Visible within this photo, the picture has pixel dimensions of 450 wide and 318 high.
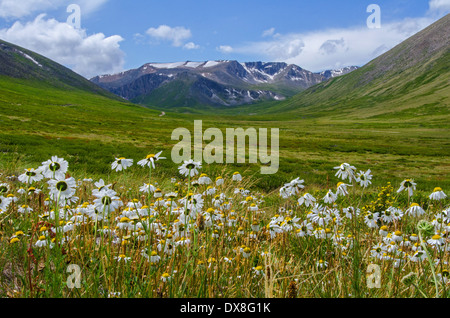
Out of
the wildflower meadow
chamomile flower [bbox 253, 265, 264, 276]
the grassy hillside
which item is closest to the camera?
the wildflower meadow

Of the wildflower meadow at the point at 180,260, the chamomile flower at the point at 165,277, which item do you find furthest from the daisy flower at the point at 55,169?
the chamomile flower at the point at 165,277

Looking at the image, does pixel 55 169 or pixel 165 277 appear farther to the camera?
pixel 55 169

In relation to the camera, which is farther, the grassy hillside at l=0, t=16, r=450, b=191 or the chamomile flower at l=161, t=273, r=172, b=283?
the grassy hillside at l=0, t=16, r=450, b=191

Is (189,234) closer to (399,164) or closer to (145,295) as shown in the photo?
(145,295)

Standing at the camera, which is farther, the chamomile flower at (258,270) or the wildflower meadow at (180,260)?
the chamomile flower at (258,270)

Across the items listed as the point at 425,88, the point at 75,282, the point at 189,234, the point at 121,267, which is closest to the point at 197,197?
the point at 189,234

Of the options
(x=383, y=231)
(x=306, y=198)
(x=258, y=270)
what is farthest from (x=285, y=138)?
(x=258, y=270)

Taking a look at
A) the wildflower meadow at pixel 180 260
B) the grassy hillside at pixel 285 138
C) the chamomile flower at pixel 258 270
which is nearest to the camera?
the wildflower meadow at pixel 180 260

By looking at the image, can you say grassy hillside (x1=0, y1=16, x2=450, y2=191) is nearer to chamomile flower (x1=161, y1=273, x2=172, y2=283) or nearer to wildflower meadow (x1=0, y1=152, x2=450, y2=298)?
wildflower meadow (x1=0, y1=152, x2=450, y2=298)

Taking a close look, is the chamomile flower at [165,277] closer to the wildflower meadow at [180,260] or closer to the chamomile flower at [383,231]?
the wildflower meadow at [180,260]

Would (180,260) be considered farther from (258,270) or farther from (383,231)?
(383,231)

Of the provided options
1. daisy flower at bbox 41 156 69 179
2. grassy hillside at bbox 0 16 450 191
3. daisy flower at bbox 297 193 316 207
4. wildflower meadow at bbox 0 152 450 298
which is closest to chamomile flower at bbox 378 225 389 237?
wildflower meadow at bbox 0 152 450 298
